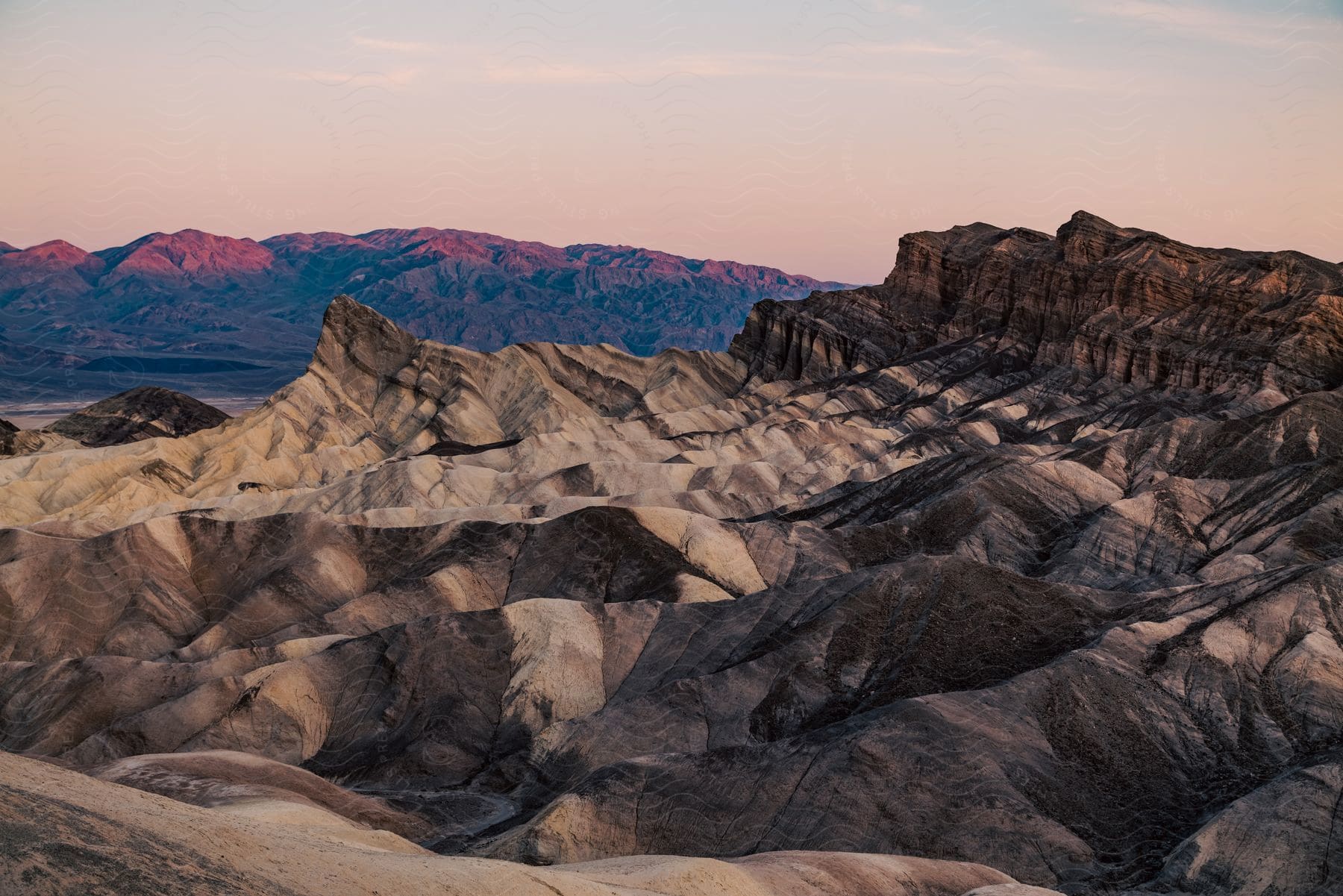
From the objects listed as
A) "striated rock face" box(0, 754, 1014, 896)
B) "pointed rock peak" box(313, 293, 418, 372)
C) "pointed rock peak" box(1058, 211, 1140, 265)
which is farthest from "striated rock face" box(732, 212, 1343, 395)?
"striated rock face" box(0, 754, 1014, 896)

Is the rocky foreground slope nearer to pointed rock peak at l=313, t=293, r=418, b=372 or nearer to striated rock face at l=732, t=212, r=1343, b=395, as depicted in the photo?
striated rock face at l=732, t=212, r=1343, b=395

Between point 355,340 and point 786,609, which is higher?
point 786,609

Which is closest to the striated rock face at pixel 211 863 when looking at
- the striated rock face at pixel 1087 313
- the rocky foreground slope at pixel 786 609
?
the rocky foreground slope at pixel 786 609

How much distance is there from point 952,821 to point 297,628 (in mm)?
34029

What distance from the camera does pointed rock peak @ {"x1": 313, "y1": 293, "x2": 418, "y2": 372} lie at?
4732 inches

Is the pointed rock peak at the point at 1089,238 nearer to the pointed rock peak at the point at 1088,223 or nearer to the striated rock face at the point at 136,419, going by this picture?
the pointed rock peak at the point at 1088,223

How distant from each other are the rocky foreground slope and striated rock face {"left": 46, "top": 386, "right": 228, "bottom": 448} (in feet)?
71.4

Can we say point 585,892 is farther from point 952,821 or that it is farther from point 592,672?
point 592,672

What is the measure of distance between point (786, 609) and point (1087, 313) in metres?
70.2

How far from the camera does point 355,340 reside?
121m

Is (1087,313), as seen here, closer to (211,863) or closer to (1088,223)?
(1088,223)

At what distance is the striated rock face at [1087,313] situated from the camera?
92625mm

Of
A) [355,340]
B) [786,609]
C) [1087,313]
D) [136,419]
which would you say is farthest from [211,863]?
[136,419]

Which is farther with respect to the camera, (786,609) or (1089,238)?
(1089,238)
